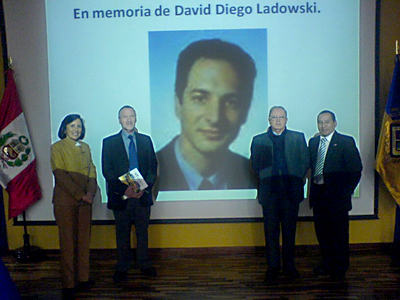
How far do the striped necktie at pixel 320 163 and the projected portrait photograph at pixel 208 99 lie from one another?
0.92 metres

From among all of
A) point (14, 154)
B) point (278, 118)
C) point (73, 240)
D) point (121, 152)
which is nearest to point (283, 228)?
point (278, 118)

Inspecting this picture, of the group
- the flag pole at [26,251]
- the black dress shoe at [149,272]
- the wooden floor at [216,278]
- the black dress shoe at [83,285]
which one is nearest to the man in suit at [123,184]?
the black dress shoe at [149,272]

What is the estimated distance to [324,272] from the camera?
12.9 ft

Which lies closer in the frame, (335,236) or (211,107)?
(335,236)

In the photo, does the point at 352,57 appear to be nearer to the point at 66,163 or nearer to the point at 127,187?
the point at 127,187

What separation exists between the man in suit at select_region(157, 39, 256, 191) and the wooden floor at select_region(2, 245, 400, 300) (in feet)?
2.78

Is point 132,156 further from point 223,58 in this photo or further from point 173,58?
point 223,58

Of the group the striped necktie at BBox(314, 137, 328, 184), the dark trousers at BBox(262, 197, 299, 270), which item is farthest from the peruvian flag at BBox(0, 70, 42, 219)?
the striped necktie at BBox(314, 137, 328, 184)

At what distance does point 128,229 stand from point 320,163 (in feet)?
6.65

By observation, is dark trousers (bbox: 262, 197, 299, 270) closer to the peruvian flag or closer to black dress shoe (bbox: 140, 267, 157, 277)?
black dress shoe (bbox: 140, 267, 157, 277)

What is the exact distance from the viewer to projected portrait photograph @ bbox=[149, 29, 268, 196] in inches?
178

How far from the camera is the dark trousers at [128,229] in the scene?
3.84 metres

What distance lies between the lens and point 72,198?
3508 mm

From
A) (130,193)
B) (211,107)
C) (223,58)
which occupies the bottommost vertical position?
(130,193)
